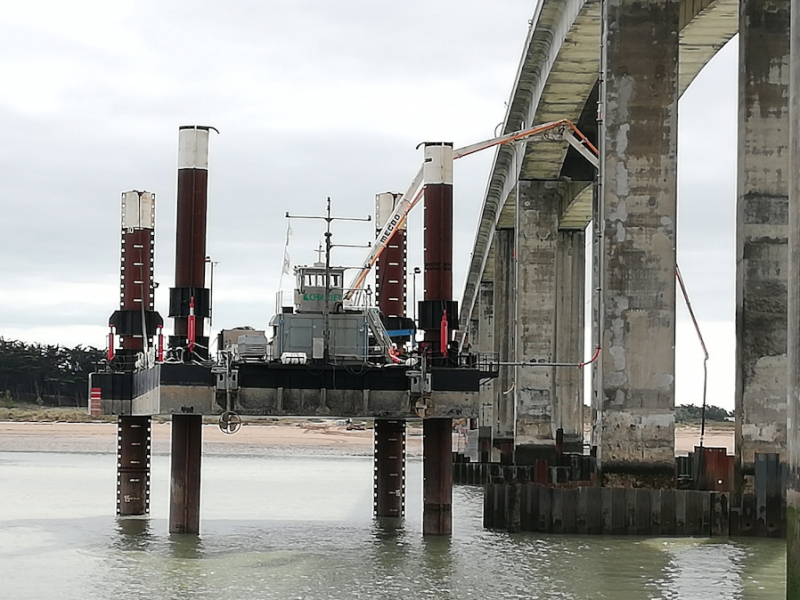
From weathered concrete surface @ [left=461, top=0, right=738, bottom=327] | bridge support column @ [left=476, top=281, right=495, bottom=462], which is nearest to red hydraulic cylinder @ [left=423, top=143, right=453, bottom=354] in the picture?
weathered concrete surface @ [left=461, top=0, right=738, bottom=327]

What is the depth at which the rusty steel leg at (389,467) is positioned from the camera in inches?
1747

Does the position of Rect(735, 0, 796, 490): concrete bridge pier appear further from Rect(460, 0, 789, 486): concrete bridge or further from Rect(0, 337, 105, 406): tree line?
Rect(0, 337, 105, 406): tree line

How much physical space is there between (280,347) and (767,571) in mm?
13510

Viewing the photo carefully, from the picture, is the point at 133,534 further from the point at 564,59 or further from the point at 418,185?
the point at 564,59

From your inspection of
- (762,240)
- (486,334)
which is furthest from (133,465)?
(486,334)

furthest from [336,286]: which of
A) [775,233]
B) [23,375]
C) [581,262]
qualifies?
[23,375]

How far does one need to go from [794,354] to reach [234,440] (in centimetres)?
10888

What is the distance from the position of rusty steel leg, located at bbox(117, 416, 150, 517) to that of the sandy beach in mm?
62137

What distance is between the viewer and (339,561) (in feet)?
115

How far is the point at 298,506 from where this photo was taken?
2114 inches

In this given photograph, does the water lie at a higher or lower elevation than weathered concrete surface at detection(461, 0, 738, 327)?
lower

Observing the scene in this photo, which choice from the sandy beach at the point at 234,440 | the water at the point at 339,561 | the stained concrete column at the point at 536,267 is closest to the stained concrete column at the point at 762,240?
the water at the point at 339,561

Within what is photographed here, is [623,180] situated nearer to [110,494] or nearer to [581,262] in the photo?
[110,494]

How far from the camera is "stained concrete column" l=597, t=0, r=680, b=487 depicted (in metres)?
39.8
